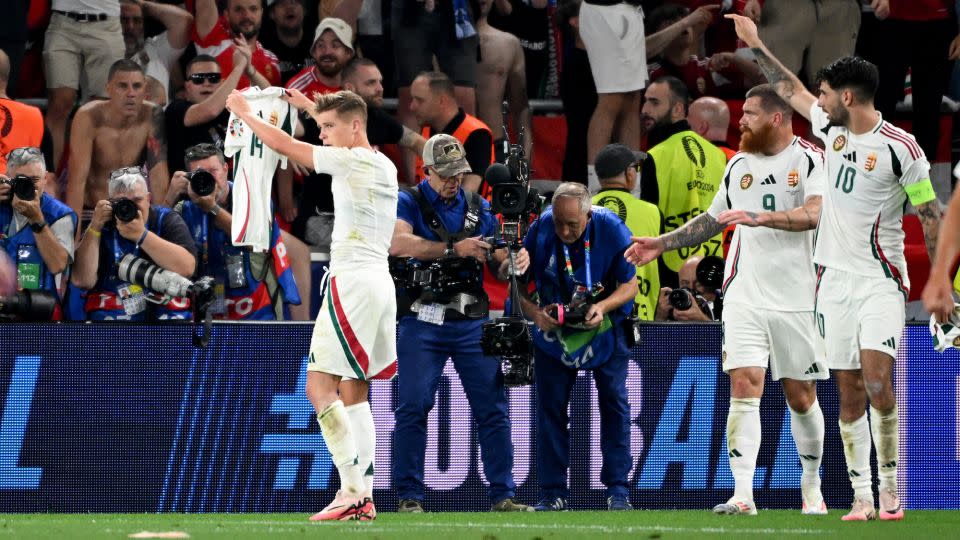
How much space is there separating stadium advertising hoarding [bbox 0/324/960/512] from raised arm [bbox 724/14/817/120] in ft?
6.41

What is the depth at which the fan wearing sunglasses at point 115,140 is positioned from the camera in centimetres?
1273

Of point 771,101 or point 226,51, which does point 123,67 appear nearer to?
point 226,51

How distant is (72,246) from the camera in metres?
11.1

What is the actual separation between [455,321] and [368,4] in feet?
15.1

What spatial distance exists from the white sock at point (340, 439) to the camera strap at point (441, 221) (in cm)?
195

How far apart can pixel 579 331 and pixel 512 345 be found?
2.10 ft

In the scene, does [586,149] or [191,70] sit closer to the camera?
[191,70]

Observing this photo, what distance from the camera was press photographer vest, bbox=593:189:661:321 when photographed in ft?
37.9

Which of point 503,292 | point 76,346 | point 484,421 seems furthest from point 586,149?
point 76,346

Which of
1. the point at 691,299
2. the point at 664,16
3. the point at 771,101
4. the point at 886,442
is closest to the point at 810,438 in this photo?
the point at 886,442

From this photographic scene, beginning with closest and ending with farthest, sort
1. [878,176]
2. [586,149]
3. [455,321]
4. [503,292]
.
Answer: [878,176] → [455,321] → [503,292] → [586,149]

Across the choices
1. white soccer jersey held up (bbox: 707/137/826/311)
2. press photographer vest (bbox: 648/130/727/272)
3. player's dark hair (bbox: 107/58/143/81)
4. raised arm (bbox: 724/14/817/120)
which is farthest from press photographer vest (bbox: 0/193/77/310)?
raised arm (bbox: 724/14/817/120)

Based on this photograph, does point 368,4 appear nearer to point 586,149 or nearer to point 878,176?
point 586,149

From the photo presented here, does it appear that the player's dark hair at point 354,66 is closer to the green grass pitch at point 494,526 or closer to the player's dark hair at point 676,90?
the player's dark hair at point 676,90
